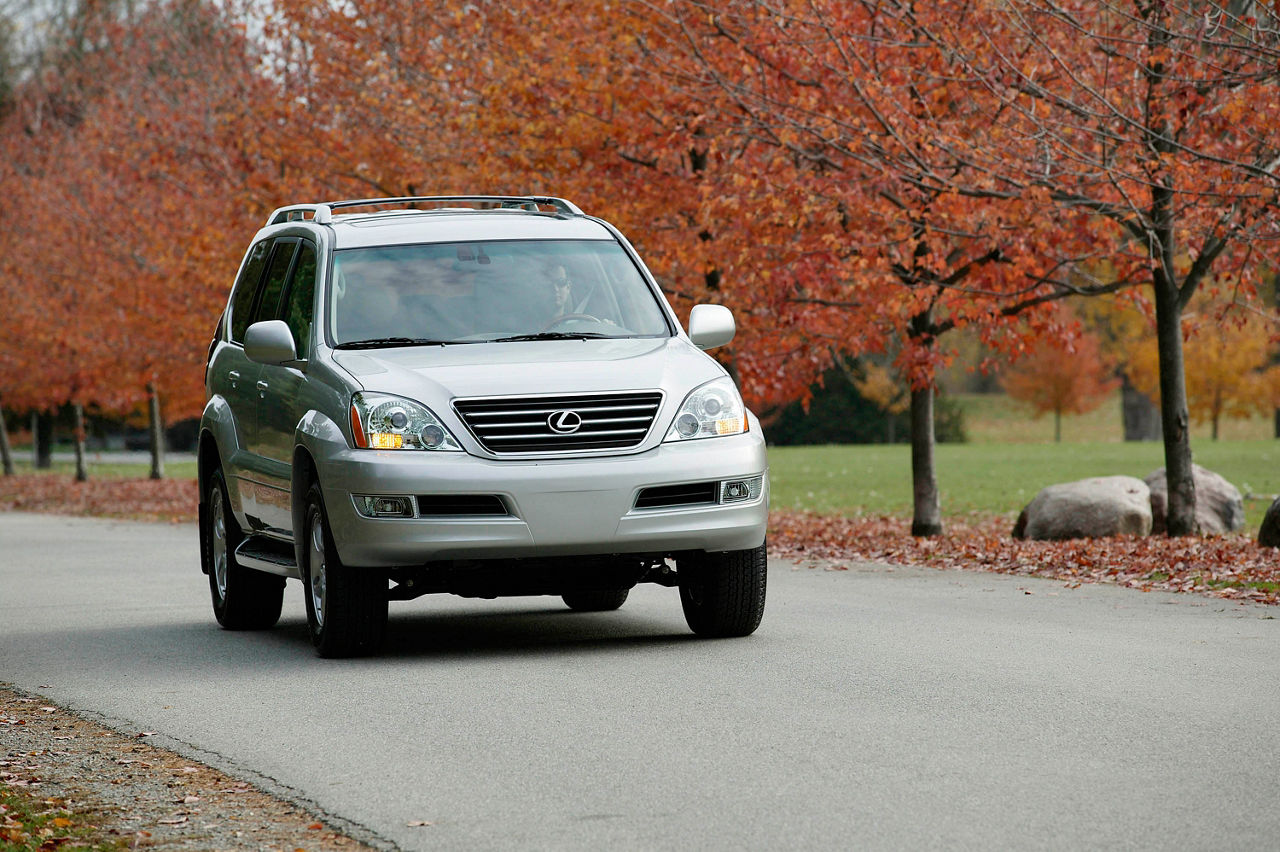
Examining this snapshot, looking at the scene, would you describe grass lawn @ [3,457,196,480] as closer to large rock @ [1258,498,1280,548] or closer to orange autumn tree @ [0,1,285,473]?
orange autumn tree @ [0,1,285,473]

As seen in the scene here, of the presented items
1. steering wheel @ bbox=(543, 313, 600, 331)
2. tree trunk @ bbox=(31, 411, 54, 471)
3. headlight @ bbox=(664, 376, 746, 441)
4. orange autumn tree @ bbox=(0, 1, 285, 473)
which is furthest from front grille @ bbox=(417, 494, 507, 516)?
tree trunk @ bbox=(31, 411, 54, 471)

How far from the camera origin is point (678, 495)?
8.77 metres

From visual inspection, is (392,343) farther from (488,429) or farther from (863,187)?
(863,187)

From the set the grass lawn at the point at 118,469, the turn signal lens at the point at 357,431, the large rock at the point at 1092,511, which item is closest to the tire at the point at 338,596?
the turn signal lens at the point at 357,431

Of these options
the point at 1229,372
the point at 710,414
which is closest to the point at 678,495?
the point at 710,414

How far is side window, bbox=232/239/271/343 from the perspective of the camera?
1110 cm

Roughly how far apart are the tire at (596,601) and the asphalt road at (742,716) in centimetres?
15

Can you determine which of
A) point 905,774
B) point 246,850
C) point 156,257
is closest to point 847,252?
point 905,774

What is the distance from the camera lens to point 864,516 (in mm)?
25516

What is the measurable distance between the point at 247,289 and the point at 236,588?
6.04ft

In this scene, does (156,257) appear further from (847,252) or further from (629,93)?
(847,252)

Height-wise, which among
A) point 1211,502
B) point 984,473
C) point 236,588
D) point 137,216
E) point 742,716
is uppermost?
point 137,216

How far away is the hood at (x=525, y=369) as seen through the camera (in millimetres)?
8648

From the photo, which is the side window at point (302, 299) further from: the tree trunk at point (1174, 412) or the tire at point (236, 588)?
the tree trunk at point (1174, 412)
